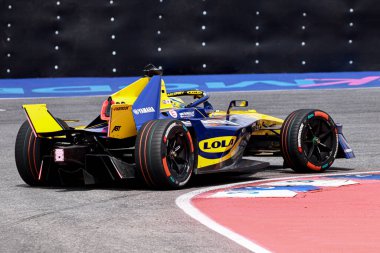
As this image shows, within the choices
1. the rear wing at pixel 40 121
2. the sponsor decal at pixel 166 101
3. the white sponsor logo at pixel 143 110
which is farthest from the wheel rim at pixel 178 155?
the rear wing at pixel 40 121

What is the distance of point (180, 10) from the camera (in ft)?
62.8

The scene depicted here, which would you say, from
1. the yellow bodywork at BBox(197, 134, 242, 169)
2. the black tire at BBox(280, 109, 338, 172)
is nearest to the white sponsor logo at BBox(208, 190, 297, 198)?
the yellow bodywork at BBox(197, 134, 242, 169)

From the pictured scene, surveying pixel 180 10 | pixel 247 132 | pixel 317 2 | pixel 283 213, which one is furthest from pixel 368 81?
pixel 283 213

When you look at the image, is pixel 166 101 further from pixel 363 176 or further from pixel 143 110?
pixel 363 176

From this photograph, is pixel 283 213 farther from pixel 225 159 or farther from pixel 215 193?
pixel 225 159

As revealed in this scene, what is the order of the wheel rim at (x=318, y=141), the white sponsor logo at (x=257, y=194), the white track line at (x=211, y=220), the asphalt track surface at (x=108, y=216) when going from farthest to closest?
the wheel rim at (x=318, y=141), the white sponsor logo at (x=257, y=194), the asphalt track surface at (x=108, y=216), the white track line at (x=211, y=220)

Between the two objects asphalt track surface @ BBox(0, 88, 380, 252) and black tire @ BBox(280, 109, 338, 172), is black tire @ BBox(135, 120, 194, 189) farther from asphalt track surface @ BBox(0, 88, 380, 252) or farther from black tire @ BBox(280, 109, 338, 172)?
black tire @ BBox(280, 109, 338, 172)

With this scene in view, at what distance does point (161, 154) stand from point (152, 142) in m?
0.13

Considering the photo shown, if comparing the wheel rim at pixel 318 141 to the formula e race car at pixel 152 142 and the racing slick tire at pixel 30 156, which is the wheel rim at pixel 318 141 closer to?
the formula e race car at pixel 152 142

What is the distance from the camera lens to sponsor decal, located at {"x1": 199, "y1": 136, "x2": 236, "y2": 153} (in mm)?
10094

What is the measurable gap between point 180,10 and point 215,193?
10430mm

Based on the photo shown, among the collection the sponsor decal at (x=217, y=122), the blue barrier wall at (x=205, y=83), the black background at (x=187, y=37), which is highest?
the black background at (x=187, y=37)

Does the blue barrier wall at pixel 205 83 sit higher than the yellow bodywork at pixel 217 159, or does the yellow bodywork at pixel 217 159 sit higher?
the blue barrier wall at pixel 205 83

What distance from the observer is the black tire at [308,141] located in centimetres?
1066
